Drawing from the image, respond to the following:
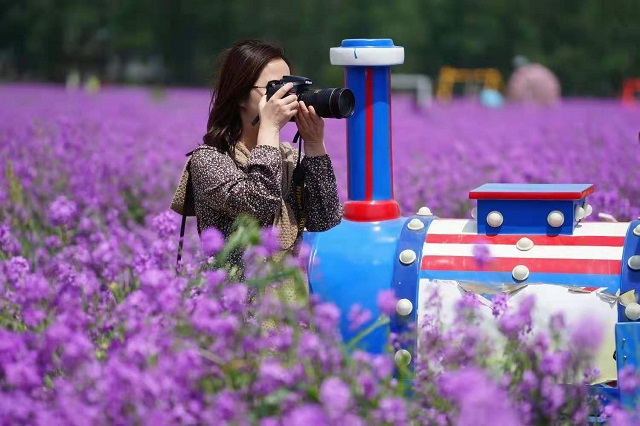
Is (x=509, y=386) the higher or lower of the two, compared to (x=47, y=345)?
lower

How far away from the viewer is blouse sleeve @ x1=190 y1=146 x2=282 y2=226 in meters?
2.76

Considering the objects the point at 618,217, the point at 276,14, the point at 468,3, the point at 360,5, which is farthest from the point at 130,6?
the point at 618,217

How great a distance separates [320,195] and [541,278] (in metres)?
0.68

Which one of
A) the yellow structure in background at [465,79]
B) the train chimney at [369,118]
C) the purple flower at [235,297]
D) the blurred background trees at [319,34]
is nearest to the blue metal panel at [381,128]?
the train chimney at [369,118]

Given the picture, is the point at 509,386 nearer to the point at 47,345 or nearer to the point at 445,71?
the point at 47,345

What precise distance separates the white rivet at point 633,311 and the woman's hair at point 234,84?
1117 millimetres

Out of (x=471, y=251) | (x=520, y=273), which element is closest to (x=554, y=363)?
(x=520, y=273)

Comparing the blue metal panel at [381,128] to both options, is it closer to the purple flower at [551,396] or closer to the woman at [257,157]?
the woman at [257,157]

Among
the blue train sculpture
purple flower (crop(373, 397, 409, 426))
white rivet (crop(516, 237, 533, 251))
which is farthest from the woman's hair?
purple flower (crop(373, 397, 409, 426))

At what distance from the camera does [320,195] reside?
306cm

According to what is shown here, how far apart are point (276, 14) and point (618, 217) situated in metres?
40.0

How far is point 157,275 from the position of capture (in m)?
1.94

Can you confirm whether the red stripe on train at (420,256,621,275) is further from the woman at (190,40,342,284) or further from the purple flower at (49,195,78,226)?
the purple flower at (49,195,78,226)

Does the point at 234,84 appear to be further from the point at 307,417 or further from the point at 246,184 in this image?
the point at 307,417
